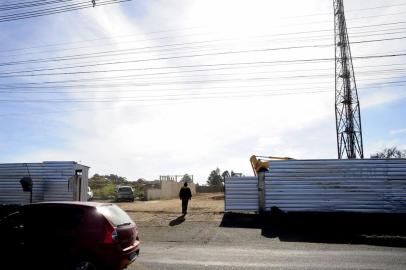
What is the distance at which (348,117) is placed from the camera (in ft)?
142

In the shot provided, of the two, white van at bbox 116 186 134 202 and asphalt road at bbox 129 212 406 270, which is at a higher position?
white van at bbox 116 186 134 202

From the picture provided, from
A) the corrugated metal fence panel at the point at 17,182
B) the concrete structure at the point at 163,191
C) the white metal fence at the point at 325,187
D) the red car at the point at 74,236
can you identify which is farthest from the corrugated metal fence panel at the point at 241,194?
the concrete structure at the point at 163,191

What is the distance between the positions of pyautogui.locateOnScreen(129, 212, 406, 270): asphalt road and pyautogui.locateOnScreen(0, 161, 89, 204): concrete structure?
6298mm

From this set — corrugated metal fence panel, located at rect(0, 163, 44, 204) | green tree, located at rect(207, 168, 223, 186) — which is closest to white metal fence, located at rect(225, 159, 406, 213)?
corrugated metal fence panel, located at rect(0, 163, 44, 204)

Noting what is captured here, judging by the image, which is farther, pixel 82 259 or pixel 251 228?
pixel 251 228

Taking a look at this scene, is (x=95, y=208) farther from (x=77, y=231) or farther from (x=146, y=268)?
(x=146, y=268)

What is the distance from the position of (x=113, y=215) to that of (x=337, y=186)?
47.2 feet

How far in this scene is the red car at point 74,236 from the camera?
25.8 ft

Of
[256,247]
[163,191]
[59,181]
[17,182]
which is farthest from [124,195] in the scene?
[256,247]

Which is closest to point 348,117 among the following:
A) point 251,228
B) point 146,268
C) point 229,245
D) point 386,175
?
point 386,175

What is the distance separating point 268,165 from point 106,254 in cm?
1392

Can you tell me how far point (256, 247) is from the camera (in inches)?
537

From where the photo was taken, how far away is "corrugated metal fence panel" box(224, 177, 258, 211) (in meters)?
20.8

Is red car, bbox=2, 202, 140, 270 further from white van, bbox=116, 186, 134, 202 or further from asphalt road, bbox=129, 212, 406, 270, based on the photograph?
white van, bbox=116, 186, 134, 202
